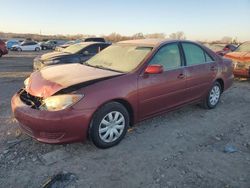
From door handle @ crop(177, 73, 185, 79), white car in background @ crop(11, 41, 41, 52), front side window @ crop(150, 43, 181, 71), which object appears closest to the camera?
front side window @ crop(150, 43, 181, 71)

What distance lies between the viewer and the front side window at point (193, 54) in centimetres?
526

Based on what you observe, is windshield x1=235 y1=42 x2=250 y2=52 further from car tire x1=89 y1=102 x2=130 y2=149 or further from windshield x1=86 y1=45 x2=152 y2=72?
car tire x1=89 y1=102 x2=130 y2=149

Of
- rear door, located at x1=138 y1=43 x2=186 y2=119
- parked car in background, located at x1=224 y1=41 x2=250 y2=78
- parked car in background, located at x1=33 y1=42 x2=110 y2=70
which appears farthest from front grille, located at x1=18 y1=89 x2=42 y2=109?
parked car in background, located at x1=224 y1=41 x2=250 y2=78

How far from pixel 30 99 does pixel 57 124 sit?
838 mm

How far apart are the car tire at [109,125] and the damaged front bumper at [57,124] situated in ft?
0.45

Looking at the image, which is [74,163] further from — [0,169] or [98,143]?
[0,169]

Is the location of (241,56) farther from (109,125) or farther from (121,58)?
(109,125)

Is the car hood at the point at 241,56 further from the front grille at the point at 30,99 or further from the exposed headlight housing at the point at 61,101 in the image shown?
the front grille at the point at 30,99

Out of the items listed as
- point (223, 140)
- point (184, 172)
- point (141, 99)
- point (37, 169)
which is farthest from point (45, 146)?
point (223, 140)

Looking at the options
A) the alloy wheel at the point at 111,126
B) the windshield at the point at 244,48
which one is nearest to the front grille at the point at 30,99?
the alloy wheel at the point at 111,126

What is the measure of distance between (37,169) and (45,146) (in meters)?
0.64

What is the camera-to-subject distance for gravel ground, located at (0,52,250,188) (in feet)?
10.5

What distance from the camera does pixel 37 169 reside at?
3.39m

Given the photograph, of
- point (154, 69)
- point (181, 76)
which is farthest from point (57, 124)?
point (181, 76)
